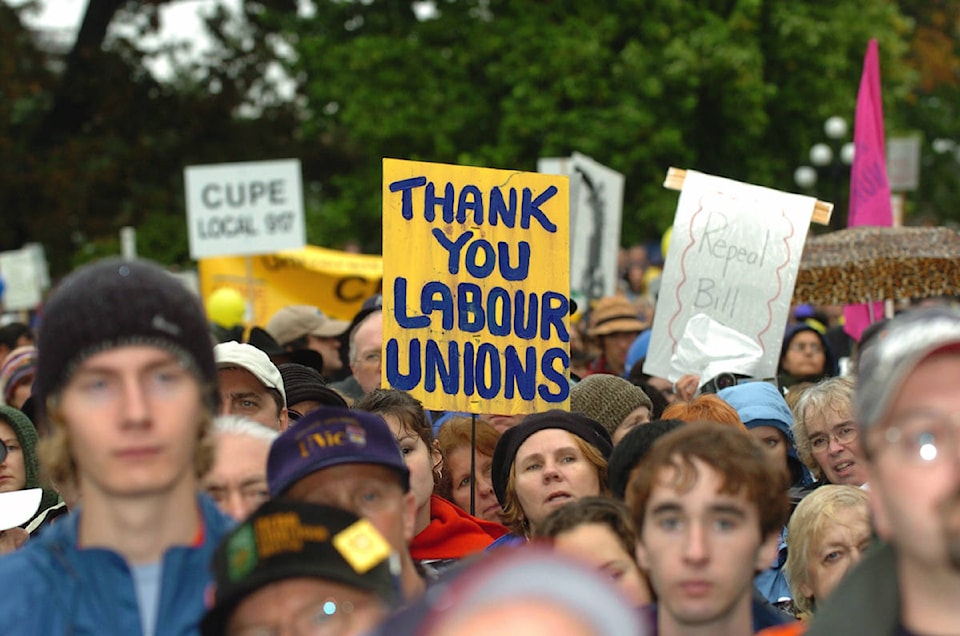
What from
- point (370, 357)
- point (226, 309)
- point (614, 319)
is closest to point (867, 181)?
point (614, 319)

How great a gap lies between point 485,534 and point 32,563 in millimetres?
2419

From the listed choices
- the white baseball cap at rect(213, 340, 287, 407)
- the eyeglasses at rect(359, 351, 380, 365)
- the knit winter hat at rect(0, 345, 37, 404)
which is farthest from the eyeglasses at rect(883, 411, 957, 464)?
the knit winter hat at rect(0, 345, 37, 404)

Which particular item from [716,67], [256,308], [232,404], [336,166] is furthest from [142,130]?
[232,404]

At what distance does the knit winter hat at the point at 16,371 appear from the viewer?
7.60 metres

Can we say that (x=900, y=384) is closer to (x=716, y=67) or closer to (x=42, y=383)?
(x=42, y=383)

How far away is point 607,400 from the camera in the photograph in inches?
232

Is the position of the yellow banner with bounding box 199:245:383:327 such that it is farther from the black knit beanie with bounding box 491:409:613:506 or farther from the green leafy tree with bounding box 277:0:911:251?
the green leafy tree with bounding box 277:0:911:251

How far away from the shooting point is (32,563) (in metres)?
2.54

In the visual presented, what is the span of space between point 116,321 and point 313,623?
0.64 m

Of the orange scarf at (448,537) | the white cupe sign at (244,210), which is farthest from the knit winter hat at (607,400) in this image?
the white cupe sign at (244,210)

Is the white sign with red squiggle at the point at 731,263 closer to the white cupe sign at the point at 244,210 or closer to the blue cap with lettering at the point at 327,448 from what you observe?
the blue cap with lettering at the point at 327,448

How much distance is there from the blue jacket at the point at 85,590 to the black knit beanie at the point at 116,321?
0.29 metres

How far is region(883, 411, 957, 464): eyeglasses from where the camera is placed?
2119mm

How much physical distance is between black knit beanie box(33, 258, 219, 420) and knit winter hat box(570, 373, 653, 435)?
10.7 ft
